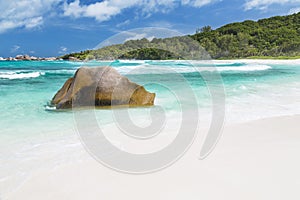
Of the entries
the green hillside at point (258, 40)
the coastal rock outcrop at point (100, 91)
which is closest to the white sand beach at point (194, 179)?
the coastal rock outcrop at point (100, 91)

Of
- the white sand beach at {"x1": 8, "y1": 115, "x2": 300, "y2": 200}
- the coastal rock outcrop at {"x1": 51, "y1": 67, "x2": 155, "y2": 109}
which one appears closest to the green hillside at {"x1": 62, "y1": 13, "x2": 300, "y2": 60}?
the coastal rock outcrop at {"x1": 51, "y1": 67, "x2": 155, "y2": 109}

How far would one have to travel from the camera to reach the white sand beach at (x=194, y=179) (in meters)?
2.07

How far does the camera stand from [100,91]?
5430 mm

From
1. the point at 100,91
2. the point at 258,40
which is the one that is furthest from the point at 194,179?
the point at 258,40

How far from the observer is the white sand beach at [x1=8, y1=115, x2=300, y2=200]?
6.80ft

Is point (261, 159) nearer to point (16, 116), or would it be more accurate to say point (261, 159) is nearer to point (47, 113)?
point (47, 113)

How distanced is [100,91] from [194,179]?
3575 mm

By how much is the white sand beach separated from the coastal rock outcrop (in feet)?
8.44

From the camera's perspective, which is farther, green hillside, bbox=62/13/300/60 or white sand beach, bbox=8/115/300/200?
green hillside, bbox=62/13/300/60

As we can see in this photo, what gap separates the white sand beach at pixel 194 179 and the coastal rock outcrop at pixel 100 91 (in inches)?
101

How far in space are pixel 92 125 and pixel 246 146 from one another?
7.91 ft

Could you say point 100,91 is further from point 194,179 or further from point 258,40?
point 258,40

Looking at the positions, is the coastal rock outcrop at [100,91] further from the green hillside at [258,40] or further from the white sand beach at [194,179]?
the green hillside at [258,40]

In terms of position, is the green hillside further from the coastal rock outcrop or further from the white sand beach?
the white sand beach
